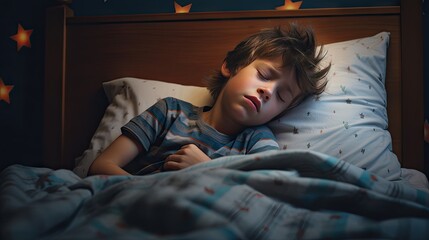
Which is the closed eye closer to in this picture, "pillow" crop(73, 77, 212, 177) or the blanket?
Answer: "pillow" crop(73, 77, 212, 177)

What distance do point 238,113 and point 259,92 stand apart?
0.08m

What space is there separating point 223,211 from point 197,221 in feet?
0.16

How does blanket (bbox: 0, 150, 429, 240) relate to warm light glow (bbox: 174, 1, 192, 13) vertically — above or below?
below

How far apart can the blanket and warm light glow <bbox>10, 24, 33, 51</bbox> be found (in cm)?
112

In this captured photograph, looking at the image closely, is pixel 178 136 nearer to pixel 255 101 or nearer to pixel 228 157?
pixel 255 101

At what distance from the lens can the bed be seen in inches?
19.5

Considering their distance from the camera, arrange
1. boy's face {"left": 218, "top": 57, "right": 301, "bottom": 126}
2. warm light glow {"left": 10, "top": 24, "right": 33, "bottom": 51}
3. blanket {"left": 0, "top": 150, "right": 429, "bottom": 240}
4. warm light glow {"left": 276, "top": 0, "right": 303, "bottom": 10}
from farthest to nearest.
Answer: warm light glow {"left": 10, "top": 24, "right": 33, "bottom": 51}, warm light glow {"left": 276, "top": 0, "right": 303, "bottom": 10}, boy's face {"left": 218, "top": 57, "right": 301, "bottom": 126}, blanket {"left": 0, "top": 150, "right": 429, "bottom": 240}

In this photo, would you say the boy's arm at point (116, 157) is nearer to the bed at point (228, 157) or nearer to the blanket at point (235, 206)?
the bed at point (228, 157)

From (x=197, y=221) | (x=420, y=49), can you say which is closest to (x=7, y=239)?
(x=197, y=221)

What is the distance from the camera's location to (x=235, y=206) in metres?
0.51

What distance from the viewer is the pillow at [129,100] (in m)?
1.18

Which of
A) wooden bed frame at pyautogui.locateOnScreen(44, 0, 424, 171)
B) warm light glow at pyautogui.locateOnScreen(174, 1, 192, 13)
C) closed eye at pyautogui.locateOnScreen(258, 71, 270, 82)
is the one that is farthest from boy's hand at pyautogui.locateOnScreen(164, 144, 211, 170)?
warm light glow at pyautogui.locateOnScreen(174, 1, 192, 13)

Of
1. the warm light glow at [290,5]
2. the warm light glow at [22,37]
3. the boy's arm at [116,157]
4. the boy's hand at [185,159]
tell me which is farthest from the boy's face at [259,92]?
the warm light glow at [22,37]

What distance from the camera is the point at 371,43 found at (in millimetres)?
1220
